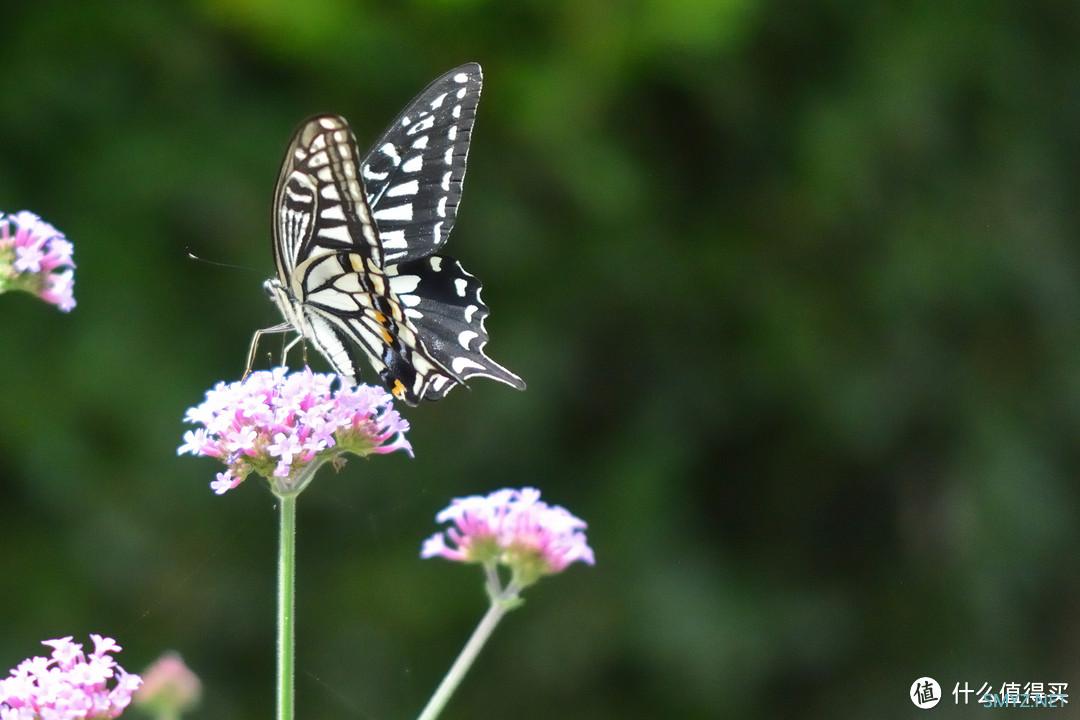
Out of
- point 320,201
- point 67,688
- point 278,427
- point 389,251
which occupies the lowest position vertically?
point 67,688

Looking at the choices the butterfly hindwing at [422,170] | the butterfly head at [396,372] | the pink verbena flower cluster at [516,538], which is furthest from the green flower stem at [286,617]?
the butterfly hindwing at [422,170]

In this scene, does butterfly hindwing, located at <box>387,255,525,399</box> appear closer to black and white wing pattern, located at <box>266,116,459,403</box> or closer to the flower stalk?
black and white wing pattern, located at <box>266,116,459,403</box>

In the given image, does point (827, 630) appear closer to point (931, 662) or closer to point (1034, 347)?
point (931, 662)

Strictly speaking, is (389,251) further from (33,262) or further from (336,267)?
(33,262)

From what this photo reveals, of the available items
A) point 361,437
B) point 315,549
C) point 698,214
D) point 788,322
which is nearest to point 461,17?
point 698,214

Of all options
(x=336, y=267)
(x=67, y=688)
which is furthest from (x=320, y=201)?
(x=67, y=688)

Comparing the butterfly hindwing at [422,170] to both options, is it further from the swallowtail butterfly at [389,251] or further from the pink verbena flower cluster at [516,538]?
the pink verbena flower cluster at [516,538]
